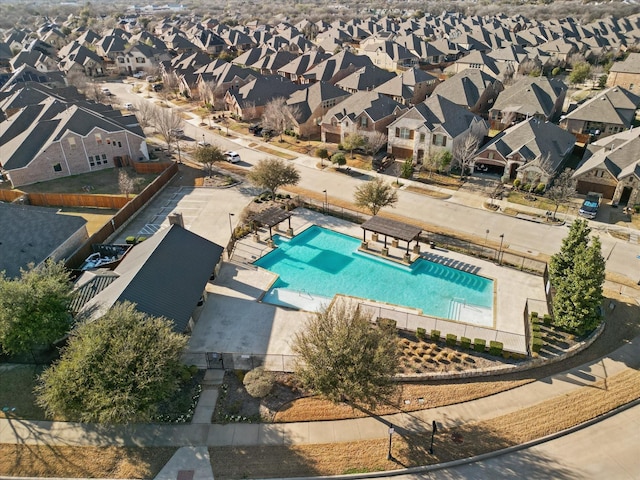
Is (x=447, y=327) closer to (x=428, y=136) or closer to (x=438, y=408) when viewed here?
(x=438, y=408)

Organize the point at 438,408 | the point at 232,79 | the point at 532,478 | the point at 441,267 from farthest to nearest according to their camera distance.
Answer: the point at 232,79
the point at 441,267
the point at 438,408
the point at 532,478

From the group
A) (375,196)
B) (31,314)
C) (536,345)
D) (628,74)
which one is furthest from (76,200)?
(628,74)

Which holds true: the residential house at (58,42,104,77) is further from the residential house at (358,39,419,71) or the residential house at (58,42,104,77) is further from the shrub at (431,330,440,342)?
the shrub at (431,330,440,342)

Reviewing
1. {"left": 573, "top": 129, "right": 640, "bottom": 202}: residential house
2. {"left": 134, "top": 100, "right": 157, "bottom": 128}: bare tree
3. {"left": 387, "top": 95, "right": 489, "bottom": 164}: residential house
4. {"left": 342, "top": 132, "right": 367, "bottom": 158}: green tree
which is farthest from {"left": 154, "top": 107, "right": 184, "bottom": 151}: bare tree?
{"left": 573, "top": 129, "right": 640, "bottom": 202}: residential house

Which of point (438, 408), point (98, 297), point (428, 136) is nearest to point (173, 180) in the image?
point (98, 297)

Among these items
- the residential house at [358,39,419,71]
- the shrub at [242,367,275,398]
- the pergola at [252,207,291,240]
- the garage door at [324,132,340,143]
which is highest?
the residential house at [358,39,419,71]

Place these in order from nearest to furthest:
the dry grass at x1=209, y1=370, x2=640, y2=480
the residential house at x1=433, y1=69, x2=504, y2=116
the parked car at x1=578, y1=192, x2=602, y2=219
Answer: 1. the dry grass at x1=209, y1=370, x2=640, y2=480
2. the parked car at x1=578, y1=192, x2=602, y2=219
3. the residential house at x1=433, y1=69, x2=504, y2=116

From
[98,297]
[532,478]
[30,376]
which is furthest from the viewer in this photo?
[98,297]
